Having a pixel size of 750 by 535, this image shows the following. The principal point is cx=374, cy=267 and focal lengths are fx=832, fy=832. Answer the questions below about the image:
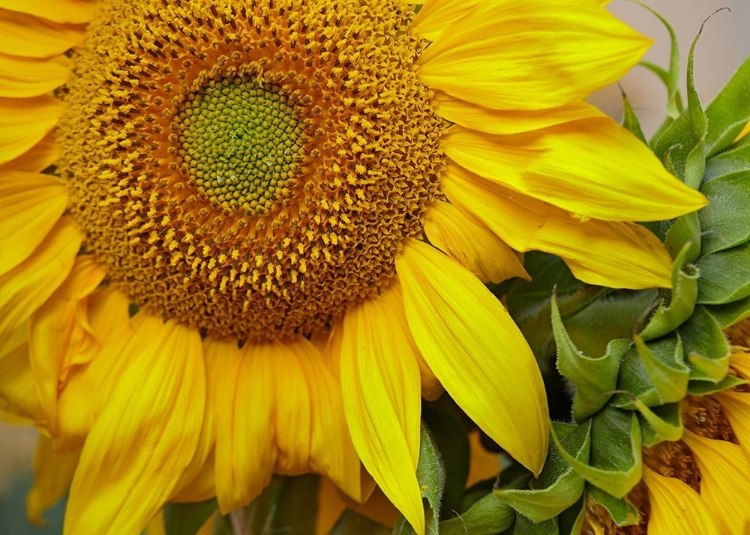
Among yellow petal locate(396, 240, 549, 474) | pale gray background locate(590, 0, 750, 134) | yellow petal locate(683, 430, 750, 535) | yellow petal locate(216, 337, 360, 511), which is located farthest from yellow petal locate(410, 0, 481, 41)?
pale gray background locate(590, 0, 750, 134)

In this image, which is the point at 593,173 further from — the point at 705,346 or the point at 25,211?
the point at 25,211

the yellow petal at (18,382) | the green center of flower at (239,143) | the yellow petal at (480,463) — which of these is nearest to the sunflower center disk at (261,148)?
the green center of flower at (239,143)

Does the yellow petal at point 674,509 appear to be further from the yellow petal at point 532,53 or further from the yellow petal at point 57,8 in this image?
the yellow petal at point 57,8

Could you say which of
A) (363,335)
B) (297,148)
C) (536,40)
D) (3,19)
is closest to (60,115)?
(3,19)

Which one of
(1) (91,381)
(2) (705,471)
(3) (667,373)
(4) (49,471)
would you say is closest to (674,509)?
(2) (705,471)

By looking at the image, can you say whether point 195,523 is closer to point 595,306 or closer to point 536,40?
point 595,306

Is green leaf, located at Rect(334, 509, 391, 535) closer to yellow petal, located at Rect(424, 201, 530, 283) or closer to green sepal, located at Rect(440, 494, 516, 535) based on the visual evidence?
green sepal, located at Rect(440, 494, 516, 535)

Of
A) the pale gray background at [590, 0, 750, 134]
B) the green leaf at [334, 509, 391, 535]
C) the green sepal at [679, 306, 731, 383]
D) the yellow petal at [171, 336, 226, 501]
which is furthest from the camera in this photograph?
the pale gray background at [590, 0, 750, 134]

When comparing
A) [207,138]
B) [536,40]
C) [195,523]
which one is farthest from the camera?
[195,523]
